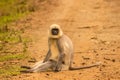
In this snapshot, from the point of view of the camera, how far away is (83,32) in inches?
572

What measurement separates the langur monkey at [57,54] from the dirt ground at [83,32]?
204 millimetres

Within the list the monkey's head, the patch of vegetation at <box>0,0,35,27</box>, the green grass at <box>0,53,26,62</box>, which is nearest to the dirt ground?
the green grass at <box>0,53,26,62</box>

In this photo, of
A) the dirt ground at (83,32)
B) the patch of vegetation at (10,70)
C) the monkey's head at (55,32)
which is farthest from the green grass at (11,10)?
the monkey's head at (55,32)

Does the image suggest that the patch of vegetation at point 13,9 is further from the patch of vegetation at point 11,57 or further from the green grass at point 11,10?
the patch of vegetation at point 11,57

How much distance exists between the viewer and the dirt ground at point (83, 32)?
9.66 metres

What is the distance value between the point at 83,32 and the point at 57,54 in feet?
15.0

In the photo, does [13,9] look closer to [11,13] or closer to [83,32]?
[11,13]

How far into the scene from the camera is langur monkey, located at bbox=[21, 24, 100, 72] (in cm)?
985

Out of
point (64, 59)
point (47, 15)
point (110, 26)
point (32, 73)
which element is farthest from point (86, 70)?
point (47, 15)

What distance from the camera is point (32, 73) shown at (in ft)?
32.4

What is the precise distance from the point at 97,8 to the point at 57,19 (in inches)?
98.2

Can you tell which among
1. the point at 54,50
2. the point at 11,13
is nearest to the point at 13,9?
the point at 11,13

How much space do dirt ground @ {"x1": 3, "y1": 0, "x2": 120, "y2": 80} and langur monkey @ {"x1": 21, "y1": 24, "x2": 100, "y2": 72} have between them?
0.67 feet

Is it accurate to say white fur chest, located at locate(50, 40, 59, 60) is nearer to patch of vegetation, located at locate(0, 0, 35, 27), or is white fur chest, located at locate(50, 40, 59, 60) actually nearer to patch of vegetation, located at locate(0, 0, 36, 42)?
patch of vegetation, located at locate(0, 0, 36, 42)
